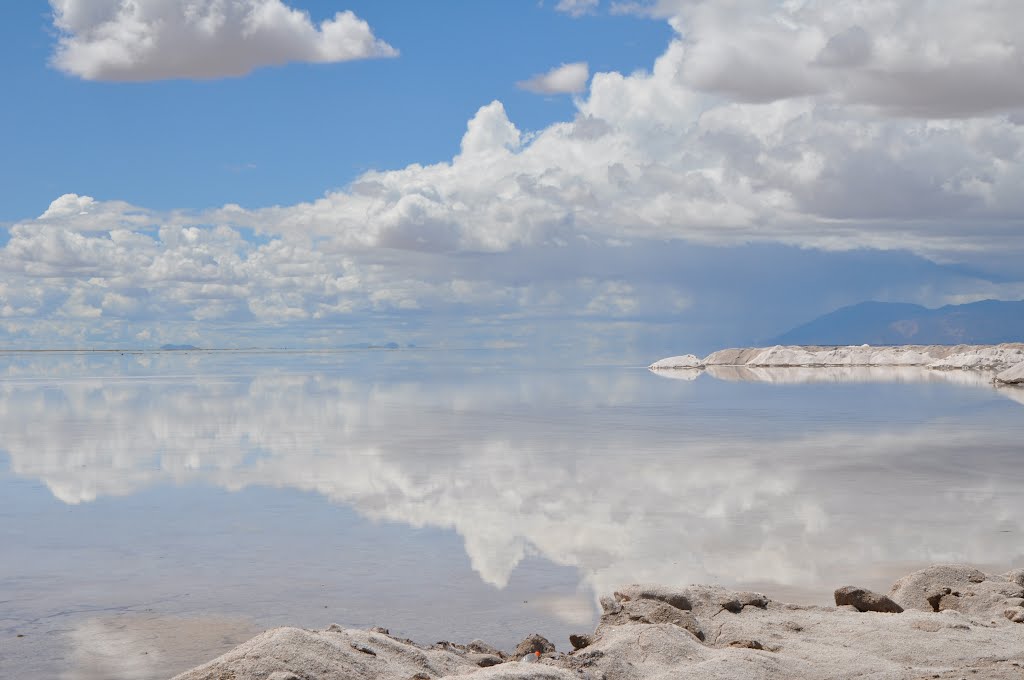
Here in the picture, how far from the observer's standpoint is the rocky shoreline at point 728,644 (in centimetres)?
596

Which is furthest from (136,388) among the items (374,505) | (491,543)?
(491,543)

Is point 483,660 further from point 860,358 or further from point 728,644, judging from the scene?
point 860,358

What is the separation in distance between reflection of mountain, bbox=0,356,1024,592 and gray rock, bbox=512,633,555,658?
2.13 meters

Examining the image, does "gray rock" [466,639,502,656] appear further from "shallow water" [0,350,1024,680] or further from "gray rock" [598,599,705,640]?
"gray rock" [598,599,705,640]

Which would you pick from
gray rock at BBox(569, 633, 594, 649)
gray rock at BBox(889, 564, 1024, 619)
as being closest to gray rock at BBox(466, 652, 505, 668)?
gray rock at BBox(569, 633, 594, 649)

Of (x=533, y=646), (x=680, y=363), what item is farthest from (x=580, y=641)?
(x=680, y=363)

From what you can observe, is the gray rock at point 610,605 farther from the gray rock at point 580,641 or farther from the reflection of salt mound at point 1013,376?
the reflection of salt mound at point 1013,376

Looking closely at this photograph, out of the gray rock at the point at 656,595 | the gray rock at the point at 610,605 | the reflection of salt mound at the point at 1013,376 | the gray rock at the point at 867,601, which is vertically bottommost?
the gray rock at the point at 867,601

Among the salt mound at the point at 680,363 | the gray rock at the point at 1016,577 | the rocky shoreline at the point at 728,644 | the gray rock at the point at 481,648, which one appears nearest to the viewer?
the rocky shoreline at the point at 728,644

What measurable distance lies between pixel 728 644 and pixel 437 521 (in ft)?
17.0

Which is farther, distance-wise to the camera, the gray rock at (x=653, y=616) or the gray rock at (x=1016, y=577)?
the gray rock at (x=1016, y=577)

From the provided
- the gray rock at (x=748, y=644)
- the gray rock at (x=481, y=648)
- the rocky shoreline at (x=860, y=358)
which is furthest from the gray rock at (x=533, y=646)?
the rocky shoreline at (x=860, y=358)

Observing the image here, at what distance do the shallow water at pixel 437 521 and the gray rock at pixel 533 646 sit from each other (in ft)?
1.30

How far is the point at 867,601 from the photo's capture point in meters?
7.93
